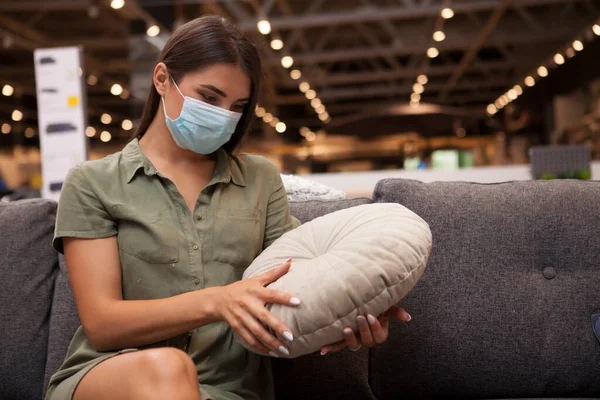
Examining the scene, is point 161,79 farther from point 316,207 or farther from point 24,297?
point 24,297

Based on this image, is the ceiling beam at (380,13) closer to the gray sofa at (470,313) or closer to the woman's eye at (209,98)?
the gray sofa at (470,313)

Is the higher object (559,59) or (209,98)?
(559,59)

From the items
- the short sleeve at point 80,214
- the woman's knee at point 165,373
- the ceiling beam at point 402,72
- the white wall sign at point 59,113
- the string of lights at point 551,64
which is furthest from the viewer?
the ceiling beam at point 402,72

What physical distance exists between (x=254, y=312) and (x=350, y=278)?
0.67 feet

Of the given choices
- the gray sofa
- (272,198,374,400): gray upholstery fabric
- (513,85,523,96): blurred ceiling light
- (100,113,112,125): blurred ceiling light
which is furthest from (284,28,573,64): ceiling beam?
(272,198,374,400): gray upholstery fabric

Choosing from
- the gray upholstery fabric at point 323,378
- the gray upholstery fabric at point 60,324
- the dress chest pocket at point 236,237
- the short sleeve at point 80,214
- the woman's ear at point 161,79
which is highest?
the woman's ear at point 161,79

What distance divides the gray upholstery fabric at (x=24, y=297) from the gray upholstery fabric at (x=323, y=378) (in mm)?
742

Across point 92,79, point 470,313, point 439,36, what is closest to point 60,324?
point 470,313

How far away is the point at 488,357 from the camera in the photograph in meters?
1.83

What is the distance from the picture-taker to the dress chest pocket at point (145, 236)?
4.76 ft

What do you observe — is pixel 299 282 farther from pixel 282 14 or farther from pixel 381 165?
pixel 282 14

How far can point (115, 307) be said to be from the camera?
1350 mm

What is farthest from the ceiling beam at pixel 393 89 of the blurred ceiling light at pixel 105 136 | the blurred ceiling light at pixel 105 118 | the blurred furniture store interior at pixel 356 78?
the blurred ceiling light at pixel 105 136

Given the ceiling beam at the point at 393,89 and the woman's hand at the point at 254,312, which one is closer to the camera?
the woman's hand at the point at 254,312
